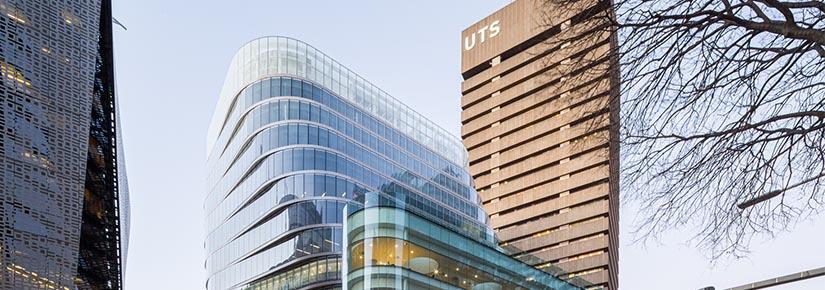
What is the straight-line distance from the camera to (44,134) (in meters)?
26.2

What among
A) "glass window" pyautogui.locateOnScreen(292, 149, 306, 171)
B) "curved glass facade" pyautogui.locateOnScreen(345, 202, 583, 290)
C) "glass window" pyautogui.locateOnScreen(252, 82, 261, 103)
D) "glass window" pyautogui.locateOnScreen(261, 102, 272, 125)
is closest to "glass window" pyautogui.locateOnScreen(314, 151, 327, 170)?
"glass window" pyautogui.locateOnScreen(292, 149, 306, 171)

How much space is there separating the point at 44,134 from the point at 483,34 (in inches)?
3876

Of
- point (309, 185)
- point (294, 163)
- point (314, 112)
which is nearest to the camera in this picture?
point (309, 185)

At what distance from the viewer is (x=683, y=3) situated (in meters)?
7.47

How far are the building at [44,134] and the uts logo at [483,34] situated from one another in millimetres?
91807

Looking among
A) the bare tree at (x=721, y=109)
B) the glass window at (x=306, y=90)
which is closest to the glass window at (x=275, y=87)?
the glass window at (x=306, y=90)

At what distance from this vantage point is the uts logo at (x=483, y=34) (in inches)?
4673

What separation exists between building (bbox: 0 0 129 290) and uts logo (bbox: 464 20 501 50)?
91.8 meters

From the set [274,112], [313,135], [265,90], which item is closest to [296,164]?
[313,135]

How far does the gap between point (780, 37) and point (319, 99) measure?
58472 mm

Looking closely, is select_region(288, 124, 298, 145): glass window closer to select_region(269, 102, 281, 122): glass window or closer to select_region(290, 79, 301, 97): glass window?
select_region(269, 102, 281, 122): glass window

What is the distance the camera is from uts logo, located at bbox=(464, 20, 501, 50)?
11869 cm

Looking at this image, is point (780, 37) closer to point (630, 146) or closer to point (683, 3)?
point (683, 3)

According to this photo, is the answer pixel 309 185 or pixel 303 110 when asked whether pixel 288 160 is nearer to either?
pixel 309 185
